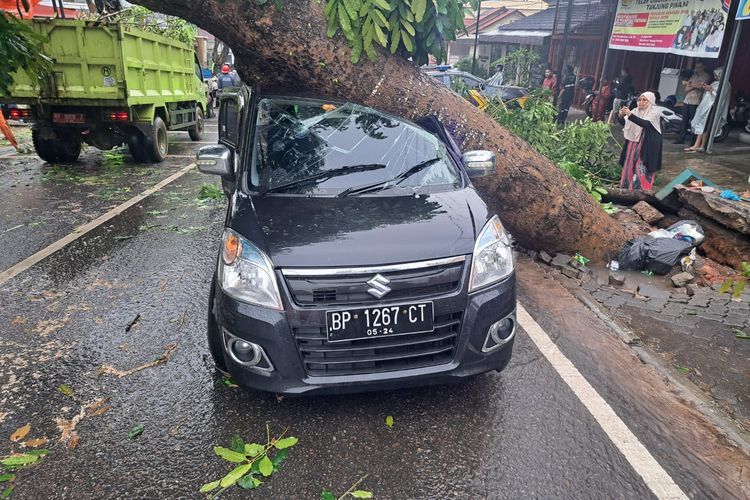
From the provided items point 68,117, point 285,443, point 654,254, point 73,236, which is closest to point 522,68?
point 68,117

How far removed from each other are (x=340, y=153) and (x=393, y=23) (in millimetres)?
2041

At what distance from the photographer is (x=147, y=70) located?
33.2ft

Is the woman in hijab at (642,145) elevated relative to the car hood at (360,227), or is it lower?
lower

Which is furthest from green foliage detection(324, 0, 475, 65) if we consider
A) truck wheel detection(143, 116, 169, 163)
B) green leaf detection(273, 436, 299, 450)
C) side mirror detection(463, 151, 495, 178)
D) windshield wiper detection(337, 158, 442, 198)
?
truck wheel detection(143, 116, 169, 163)

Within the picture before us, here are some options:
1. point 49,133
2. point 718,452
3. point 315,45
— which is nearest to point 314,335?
point 718,452

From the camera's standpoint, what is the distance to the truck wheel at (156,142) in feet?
33.8

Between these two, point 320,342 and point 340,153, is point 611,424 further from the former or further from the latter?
point 340,153

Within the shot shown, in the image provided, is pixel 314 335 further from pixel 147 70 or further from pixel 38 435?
pixel 147 70

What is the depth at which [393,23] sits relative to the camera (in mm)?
5176

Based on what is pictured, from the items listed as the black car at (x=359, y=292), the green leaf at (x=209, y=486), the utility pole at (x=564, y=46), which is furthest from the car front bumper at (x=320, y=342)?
the utility pole at (x=564, y=46)

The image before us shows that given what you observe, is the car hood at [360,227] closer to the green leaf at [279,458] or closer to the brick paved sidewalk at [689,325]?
the green leaf at [279,458]

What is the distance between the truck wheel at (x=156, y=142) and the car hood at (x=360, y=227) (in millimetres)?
7931

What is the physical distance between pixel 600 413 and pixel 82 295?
13.5 feet

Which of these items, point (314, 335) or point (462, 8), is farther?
point (462, 8)
